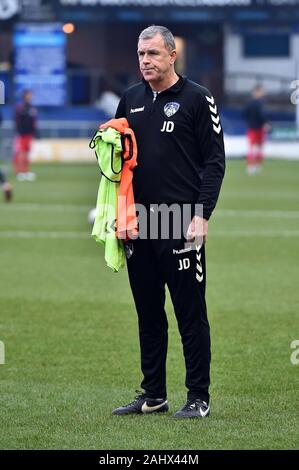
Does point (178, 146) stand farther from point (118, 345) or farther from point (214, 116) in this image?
point (118, 345)

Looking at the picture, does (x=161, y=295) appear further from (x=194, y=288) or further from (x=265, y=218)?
(x=265, y=218)

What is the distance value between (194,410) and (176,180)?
4.86ft

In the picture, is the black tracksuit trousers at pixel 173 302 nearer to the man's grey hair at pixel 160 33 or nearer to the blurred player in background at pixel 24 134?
the man's grey hair at pixel 160 33

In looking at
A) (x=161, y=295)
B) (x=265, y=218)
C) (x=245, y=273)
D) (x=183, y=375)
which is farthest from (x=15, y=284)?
(x=265, y=218)

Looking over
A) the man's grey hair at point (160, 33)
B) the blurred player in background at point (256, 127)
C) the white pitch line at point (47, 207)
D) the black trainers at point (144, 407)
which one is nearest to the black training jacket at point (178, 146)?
the man's grey hair at point (160, 33)

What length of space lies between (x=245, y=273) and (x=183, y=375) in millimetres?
6144

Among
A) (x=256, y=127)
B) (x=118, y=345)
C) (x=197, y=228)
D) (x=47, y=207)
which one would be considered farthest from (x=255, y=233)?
(x=256, y=127)

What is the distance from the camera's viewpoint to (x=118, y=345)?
11359mm

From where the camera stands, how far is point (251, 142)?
127 ft

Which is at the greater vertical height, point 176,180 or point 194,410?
point 176,180

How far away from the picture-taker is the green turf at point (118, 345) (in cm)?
786

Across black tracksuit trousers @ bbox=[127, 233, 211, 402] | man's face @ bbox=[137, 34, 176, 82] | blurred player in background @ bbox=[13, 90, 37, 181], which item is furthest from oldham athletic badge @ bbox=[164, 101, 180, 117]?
blurred player in background @ bbox=[13, 90, 37, 181]

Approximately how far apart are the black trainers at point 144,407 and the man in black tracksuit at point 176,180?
0.02 metres

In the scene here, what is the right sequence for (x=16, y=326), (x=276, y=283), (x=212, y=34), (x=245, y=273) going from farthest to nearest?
(x=212, y=34) < (x=245, y=273) < (x=276, y=283) < (x=16, y=326)
